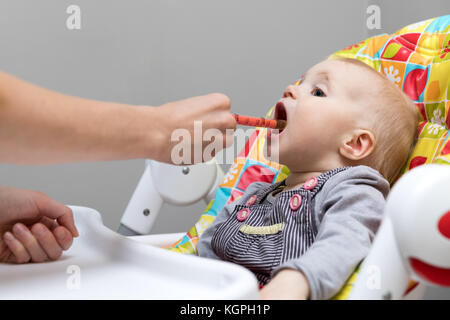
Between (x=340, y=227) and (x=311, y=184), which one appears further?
(x=311, y=184)

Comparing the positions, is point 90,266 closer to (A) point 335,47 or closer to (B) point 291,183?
(B) point 291,183

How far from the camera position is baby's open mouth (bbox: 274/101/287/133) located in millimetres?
965

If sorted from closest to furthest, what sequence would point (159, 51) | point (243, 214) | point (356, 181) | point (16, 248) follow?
point (16, 248) < point (356, 181) < point (243, 214) < point (159, 51)

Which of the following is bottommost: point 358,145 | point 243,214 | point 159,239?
point 159,239

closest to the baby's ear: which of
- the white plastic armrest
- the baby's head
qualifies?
the baby's head

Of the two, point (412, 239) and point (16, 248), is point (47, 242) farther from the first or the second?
point (412, 239)

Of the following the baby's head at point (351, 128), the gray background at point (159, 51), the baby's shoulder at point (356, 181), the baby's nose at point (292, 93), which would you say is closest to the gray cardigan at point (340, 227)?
the baby's shoulder at point (356, 181)

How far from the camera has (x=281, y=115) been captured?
1.00 m

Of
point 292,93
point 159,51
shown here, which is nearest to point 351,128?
point 292,93

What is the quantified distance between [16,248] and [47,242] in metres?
0.04

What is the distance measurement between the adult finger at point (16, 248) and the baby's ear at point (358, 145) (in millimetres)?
594

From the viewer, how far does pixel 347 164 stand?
96 centimetres

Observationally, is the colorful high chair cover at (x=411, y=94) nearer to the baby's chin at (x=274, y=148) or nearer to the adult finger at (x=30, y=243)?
the baby's chin at (x=274, y=148)

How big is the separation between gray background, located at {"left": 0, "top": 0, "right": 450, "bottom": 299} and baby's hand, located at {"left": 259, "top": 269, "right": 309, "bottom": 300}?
136 centimetres
